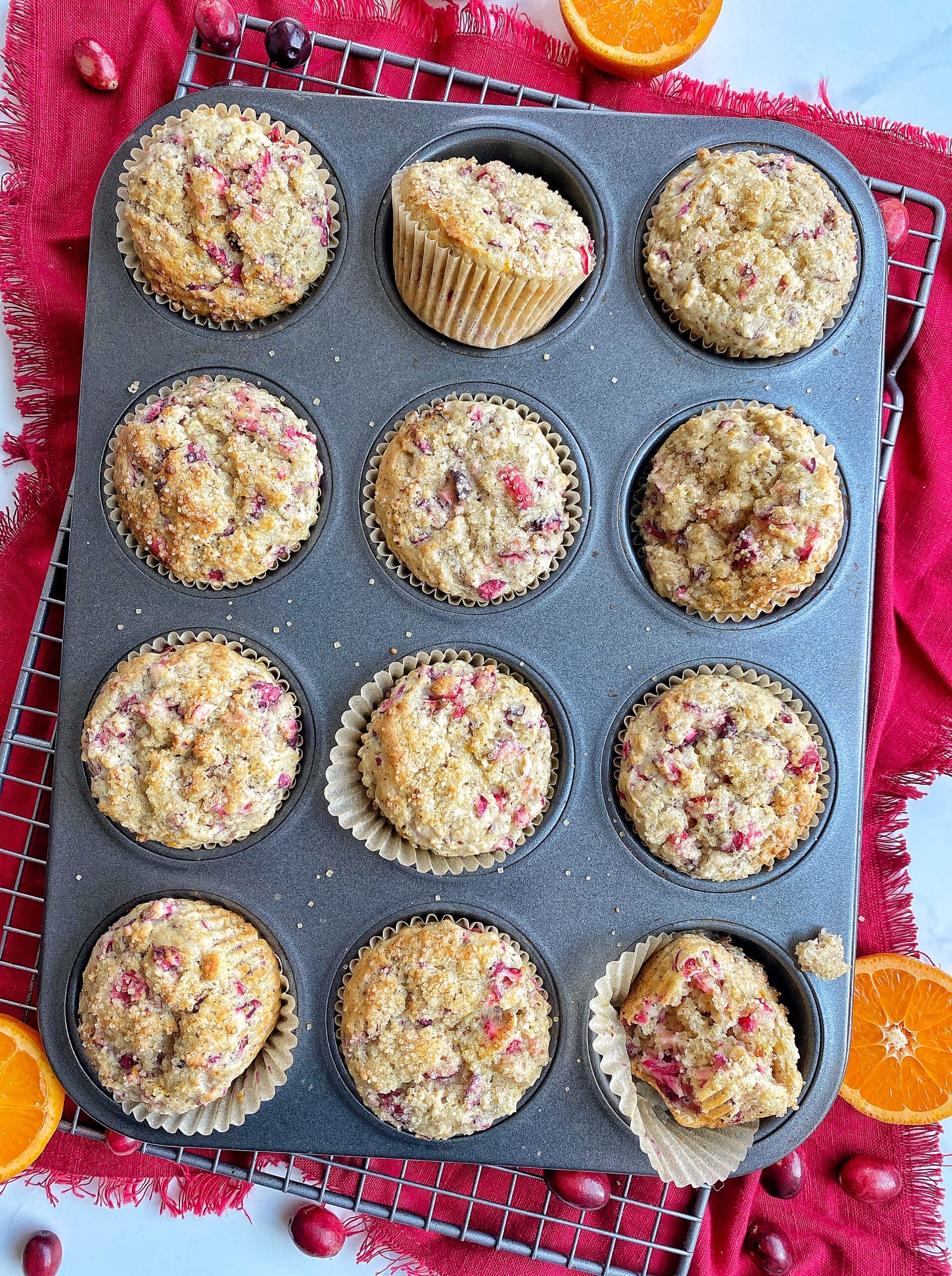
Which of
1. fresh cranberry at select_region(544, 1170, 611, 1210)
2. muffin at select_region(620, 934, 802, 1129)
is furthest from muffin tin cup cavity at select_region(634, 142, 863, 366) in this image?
fresh cranberry at select_region(544, 1170, 611, 1210)

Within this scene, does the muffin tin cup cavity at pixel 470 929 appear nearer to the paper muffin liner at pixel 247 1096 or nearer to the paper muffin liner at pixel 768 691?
the paper muffin liner at pixel 247 1096

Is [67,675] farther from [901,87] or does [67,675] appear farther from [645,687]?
[901,87]

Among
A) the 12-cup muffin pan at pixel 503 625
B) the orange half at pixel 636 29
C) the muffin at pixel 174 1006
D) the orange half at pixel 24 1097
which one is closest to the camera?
the muffin at pixel 174 1006

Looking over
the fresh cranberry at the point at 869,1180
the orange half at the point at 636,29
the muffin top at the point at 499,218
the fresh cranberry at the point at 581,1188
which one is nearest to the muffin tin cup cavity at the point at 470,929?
the fresh cranberry at the point at 581,1188

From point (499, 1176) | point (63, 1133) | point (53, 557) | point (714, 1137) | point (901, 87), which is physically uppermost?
point (901, 87)

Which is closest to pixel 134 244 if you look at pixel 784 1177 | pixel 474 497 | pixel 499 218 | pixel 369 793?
pixel 499 218

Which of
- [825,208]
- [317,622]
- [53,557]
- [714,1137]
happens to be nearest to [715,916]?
[714,1137]
